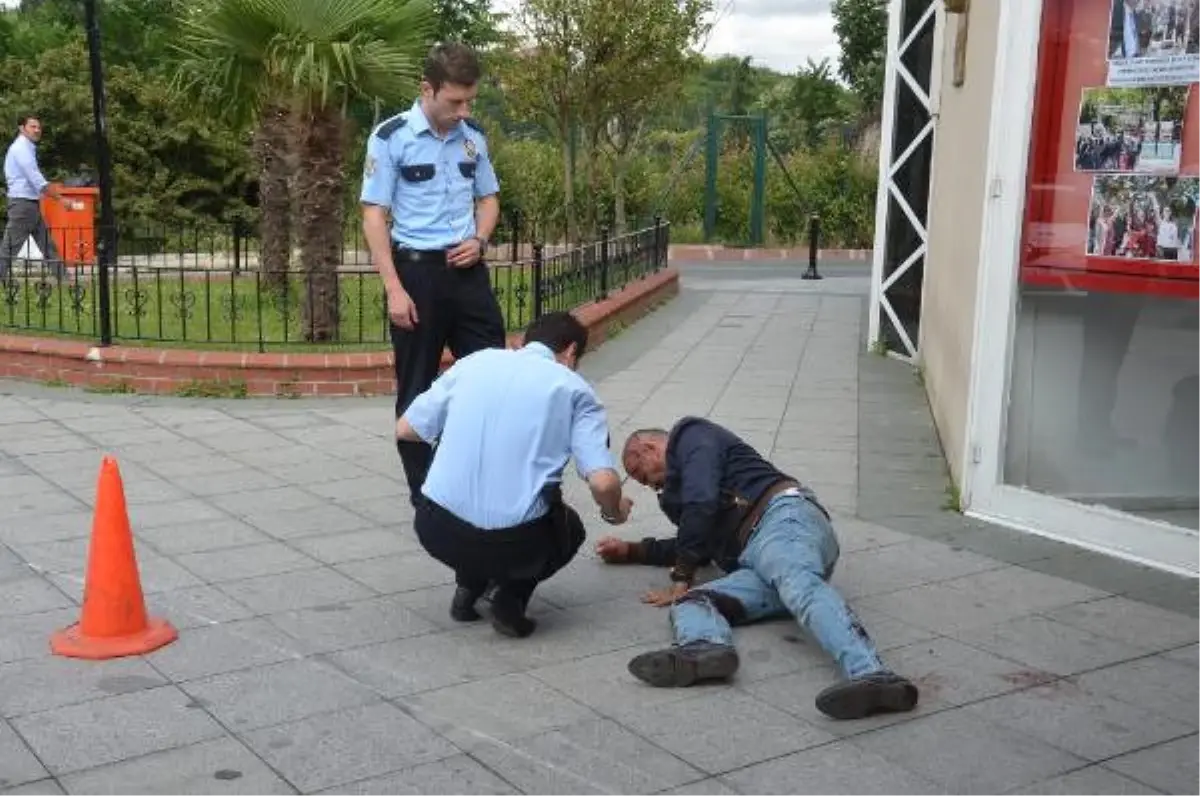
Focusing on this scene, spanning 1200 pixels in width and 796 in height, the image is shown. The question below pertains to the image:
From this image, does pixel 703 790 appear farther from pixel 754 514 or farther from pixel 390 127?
pixel 390 127

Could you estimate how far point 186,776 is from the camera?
132 inches

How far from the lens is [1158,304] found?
5465mm

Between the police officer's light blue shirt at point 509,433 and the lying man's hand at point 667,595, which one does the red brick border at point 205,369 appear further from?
the police officer's light blue shirt at point 509,433

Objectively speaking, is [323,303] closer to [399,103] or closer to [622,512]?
[399,103]

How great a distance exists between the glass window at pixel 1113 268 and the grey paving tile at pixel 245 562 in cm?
321

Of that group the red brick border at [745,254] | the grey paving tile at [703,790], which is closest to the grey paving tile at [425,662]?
the grey paving tile at [703,790]

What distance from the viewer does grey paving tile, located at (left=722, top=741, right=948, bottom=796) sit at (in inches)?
132

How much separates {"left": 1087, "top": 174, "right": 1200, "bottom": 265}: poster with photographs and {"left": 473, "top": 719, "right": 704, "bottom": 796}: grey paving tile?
10.4 ft

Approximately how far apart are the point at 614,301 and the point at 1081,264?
6698 millimetres

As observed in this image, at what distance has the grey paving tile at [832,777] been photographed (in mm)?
3342

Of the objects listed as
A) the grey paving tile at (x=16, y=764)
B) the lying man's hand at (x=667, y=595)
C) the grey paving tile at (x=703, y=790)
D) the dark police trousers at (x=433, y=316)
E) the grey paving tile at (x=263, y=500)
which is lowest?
the grey paving tile at (x=16, y=764)

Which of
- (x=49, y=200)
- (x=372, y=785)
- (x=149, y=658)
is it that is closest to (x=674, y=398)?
(x=149, y=658)

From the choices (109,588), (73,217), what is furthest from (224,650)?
(73,217)

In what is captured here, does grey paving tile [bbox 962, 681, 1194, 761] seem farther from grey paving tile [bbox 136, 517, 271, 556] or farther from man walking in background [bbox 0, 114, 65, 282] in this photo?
man walking in background [bbox 0, 114, 65, 282]
